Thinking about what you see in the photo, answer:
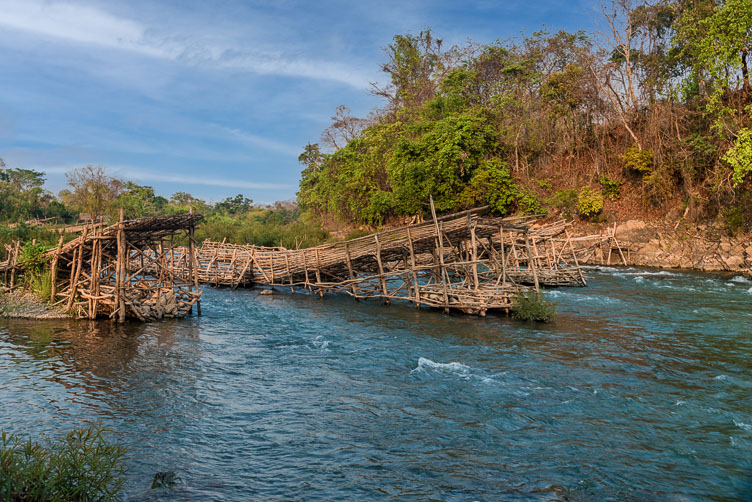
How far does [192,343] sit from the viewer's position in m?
14.7

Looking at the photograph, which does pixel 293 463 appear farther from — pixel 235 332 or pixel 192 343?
pixel 235 332

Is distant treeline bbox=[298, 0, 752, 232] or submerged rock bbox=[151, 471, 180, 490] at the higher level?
distant treeline bbox=[298, 0, 752, 232]

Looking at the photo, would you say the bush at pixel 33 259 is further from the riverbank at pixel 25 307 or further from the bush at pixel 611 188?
the bush at pixel 611 188

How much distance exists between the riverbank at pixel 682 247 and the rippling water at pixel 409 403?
1247cm

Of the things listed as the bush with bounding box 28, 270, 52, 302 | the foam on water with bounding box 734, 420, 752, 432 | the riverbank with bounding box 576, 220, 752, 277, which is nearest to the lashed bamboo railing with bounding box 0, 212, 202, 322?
the bush with bounding box 28, 270, 52, 302

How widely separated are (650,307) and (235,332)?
1520cm

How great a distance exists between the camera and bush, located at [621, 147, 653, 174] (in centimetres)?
3388

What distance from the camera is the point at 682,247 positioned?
29672mm

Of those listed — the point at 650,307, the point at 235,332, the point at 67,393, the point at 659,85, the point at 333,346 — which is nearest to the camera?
the point at 67,393

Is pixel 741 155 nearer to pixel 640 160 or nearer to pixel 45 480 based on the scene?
pixel 640 160

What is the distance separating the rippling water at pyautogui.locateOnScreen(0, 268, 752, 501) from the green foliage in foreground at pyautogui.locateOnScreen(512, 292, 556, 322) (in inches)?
20.6

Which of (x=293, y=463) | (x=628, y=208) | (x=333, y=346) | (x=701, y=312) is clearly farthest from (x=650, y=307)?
(x=628, y=208)

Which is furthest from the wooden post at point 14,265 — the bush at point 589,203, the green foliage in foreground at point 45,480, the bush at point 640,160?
the bush at point 640,160

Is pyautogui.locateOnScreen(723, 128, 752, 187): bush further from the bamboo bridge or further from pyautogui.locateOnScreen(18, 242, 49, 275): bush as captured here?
pyautogui.locateOnScreen(18, 242, 49, 275): bush
